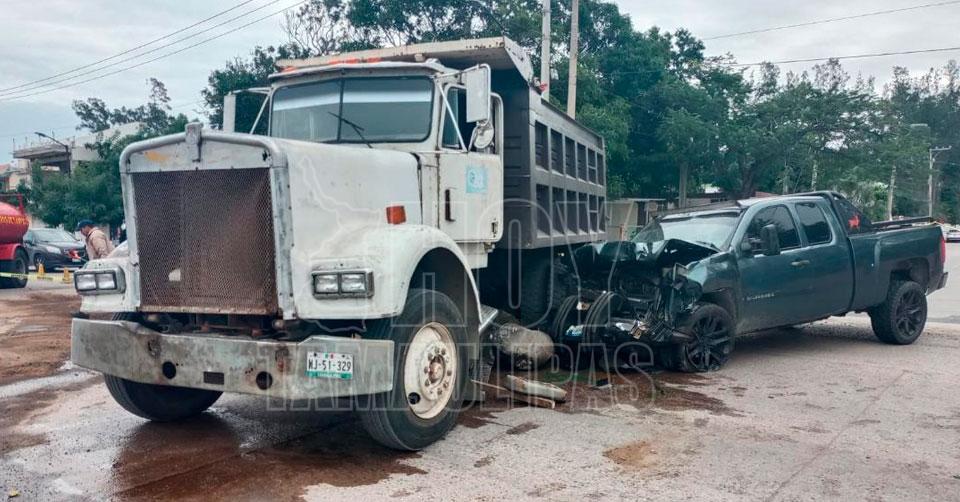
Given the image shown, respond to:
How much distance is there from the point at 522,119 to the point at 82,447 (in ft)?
15.5

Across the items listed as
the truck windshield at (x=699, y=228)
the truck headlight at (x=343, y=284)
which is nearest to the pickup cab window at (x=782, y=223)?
the truck windshield at (x=699, y=228)

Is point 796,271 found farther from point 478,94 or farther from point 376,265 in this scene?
point 376,265

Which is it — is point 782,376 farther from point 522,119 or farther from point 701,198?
point 701,198

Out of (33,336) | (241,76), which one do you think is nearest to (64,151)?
(241,76)

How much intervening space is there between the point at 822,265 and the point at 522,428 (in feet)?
15.3

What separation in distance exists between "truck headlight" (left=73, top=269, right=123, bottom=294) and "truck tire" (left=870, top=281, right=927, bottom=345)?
8.50 metres

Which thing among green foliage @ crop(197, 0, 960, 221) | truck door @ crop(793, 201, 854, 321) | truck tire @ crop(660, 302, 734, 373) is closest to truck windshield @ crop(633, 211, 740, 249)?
truck tire @ crop(660, 302, 734, 373)

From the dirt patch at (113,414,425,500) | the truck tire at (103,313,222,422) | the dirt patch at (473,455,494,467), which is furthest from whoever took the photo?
the truck tire at (103,313,222,422)

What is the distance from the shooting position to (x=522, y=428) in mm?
5336

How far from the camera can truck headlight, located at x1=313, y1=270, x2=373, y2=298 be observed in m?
4.11

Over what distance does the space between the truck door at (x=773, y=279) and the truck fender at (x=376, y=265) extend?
4039 millimetres

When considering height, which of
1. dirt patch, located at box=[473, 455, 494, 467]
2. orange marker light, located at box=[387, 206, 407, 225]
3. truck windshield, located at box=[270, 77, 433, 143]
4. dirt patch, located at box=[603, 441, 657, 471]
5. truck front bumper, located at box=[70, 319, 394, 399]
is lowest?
dirt patch, located at box=[603, 441, 657, 471]

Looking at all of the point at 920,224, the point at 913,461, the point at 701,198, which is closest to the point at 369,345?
the point at 913,461

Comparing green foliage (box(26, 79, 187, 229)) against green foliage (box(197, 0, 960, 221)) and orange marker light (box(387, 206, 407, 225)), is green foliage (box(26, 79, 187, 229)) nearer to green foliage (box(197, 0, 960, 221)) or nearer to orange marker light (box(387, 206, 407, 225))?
green foliage (box(197, 0, 960, 221))
